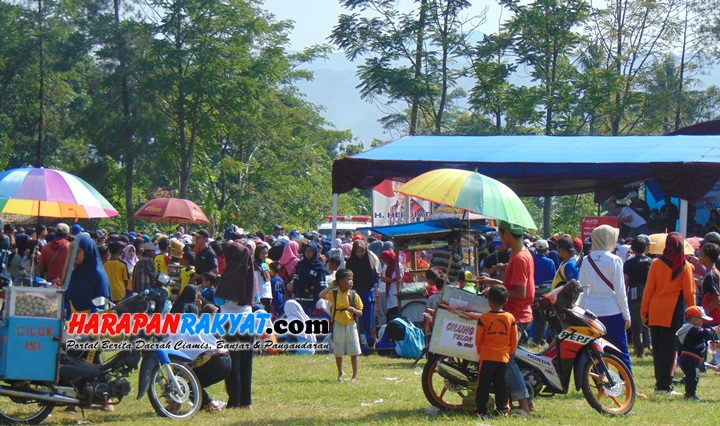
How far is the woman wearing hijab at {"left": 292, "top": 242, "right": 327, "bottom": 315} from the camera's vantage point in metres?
14.3

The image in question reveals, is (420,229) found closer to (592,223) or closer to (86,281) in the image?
(592,223)

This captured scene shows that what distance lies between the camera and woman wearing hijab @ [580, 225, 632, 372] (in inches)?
348

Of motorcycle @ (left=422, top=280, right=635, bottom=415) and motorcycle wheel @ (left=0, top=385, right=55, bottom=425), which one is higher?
motorcycle @ (left=422, top=280, right=635, bottom=415)

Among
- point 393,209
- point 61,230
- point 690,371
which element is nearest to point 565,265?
point 690,371

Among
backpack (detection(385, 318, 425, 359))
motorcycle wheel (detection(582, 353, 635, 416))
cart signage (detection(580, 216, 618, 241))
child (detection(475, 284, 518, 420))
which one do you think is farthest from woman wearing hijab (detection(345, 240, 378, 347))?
child (detection(475, 284, 518, 420))

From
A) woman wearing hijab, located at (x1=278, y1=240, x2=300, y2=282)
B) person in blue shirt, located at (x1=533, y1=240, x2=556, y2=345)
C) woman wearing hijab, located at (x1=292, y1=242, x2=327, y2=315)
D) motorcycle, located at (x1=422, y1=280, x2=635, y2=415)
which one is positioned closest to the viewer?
motorcycle, located at (x1=422, y1=280, x2=635, y2=415)

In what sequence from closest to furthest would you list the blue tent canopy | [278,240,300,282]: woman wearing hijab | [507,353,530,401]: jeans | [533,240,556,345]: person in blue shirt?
[507,353,530,401]: jeans → [533,240,556,345]: person in blue shirt → the blue tent canopy → [278,240,300,282]: woman wearing hijab

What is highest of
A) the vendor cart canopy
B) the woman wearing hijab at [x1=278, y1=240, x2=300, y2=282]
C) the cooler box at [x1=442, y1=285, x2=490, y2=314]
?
the vendor cart canopy

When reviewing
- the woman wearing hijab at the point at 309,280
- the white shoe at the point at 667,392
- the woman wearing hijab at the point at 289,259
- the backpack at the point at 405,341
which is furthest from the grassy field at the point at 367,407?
the woman wearing hijab at the point at 289,259

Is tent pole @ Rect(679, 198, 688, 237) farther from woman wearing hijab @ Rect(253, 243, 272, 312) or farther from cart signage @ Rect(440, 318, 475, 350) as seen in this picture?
cart signage @ Rect(440, 318, 475, 350)

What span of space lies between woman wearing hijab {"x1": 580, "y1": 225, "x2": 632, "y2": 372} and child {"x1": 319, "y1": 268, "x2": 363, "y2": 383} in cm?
283

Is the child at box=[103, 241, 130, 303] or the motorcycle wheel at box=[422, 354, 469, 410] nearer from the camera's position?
the motorcycle wheel at box=[422, 354, 469, 410]

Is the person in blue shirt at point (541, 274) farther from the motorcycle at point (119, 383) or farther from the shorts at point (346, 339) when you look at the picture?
the motorcycle at point (119, 383)

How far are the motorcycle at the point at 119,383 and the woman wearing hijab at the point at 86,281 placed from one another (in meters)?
0.97
